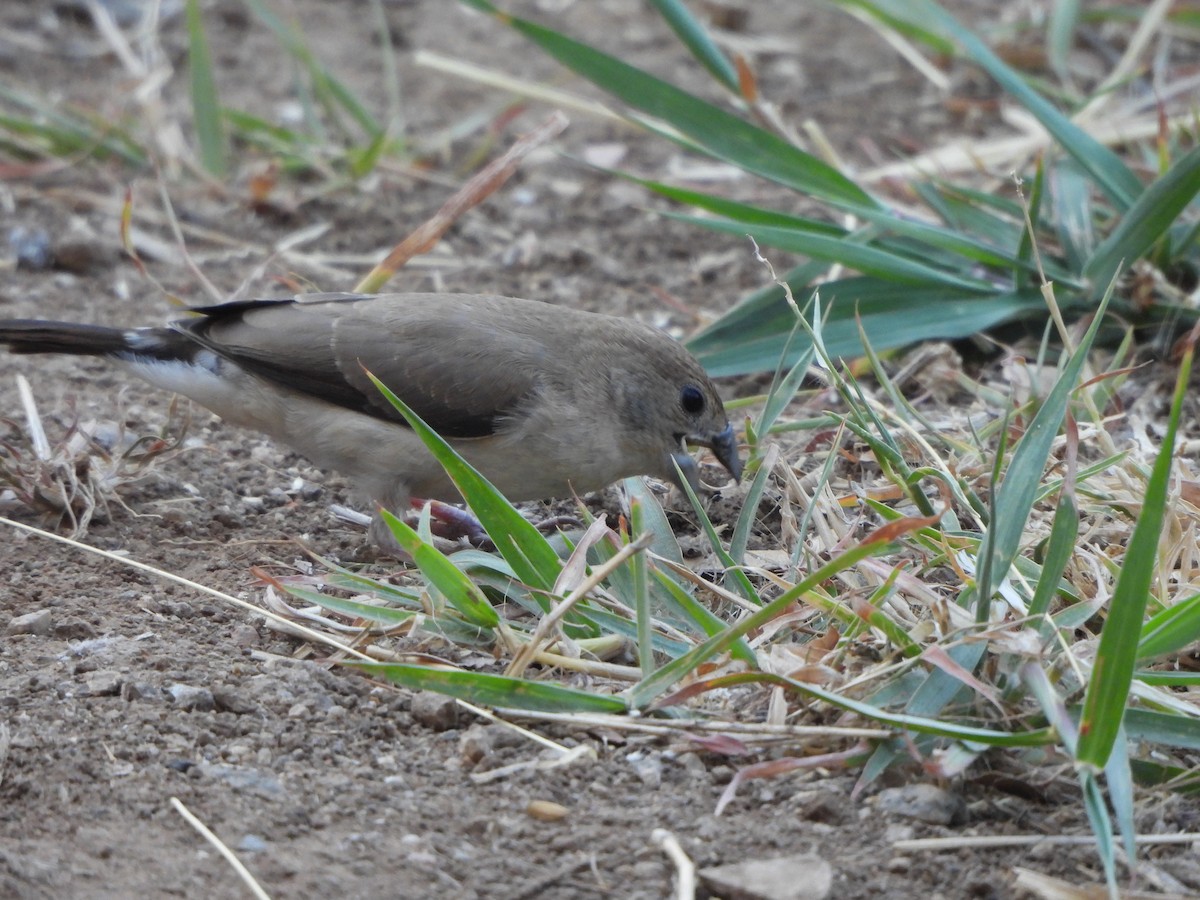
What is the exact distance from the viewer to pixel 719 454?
179 inches

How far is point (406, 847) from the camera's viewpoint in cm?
279

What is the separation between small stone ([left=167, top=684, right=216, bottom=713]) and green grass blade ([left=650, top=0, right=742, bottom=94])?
2827 mm

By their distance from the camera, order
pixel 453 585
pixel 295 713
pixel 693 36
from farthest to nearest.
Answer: pixel 693 36 < pixel 453 585 < pixel 295 713

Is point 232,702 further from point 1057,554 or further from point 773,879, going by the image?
point 1057,554

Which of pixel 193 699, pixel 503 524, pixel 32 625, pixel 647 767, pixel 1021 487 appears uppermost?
pixel 1021 487

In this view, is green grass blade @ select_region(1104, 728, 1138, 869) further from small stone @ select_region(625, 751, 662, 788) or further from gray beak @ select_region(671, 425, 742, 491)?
gray beak @ select_region(671, 425, 742, 491)

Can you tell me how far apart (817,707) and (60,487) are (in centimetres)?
238

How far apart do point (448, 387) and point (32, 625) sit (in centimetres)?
139

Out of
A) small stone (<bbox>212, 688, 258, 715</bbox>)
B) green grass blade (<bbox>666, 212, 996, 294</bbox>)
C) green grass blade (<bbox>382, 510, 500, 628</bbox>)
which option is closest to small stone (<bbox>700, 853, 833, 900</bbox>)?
green grass blade (<bbox>382, 510, 500, 628</bbox>)

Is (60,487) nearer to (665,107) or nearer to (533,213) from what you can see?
(665,107)

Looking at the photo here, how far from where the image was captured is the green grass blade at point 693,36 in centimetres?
510

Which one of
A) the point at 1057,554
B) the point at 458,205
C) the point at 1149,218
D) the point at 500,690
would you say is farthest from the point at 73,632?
the point at 1149,218

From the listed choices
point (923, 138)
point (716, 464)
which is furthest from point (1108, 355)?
point (923, 138)

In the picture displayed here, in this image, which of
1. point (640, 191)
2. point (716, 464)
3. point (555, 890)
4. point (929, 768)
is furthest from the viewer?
point (640, 191)
